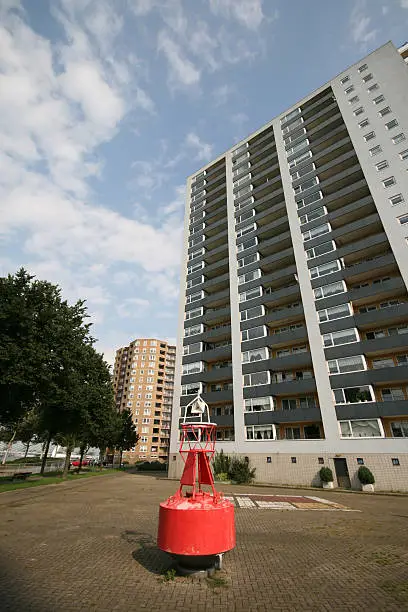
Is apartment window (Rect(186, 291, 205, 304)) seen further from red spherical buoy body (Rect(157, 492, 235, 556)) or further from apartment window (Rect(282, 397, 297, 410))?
red spherical buoy body (Rect(157, 492, 235, 556))

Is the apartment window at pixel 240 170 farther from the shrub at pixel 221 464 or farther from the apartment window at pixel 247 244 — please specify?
the shrub at pixel 221 464

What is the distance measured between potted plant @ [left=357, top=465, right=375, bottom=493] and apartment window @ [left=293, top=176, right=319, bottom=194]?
105 ft

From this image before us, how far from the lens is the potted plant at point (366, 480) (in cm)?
2475

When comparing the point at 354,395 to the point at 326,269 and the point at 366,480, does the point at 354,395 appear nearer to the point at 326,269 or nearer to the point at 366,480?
the point at 366,480

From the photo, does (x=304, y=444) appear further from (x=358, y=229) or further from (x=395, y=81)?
(x=395, y=81)

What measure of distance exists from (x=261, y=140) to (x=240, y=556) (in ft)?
181

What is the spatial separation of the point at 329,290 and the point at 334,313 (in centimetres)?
270

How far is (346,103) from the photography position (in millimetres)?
41688

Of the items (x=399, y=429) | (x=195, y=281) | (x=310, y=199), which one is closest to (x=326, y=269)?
(x=310, y=199)

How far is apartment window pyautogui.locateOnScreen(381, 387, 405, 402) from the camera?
27.1 m

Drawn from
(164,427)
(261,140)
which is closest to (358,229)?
(261,140)

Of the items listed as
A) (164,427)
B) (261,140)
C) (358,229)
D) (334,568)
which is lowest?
(334,568)

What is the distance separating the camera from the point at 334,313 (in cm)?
3123

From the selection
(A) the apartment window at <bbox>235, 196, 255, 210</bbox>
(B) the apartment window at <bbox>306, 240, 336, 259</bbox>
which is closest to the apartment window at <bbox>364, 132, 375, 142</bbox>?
(B) the apartment window at <bbox>306, 240, 336, 259</bbox>
